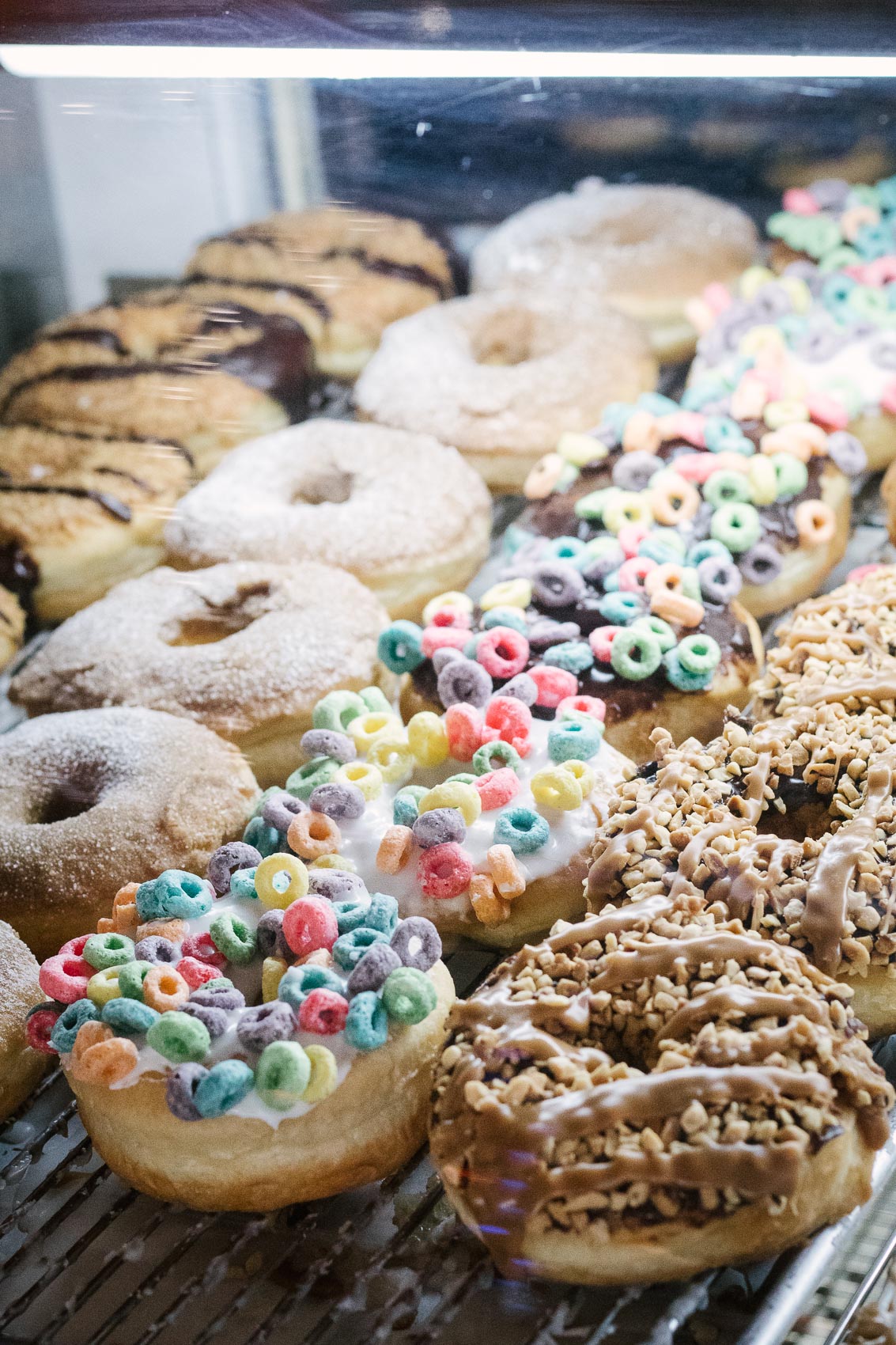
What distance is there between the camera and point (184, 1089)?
5.50 ft

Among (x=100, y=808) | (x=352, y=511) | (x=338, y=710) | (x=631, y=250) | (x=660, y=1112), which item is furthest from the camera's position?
(x=631, y=250)

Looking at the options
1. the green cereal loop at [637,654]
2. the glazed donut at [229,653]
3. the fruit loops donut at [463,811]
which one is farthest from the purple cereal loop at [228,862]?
the green cereal loop at [637,654]

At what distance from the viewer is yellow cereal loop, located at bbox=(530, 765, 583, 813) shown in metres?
2.16

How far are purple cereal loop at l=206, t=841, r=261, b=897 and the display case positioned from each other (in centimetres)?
40

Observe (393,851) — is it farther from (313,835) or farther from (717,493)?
(717,493)

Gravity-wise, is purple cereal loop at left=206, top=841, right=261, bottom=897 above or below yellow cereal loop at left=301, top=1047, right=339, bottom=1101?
above

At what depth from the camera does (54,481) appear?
3.23 meters

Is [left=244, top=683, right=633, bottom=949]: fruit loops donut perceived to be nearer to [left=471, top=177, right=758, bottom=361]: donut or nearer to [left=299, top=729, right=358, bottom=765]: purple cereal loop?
[left=299, top=729, right=358, bottom=765]: purple cereal loop

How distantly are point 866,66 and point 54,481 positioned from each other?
204cm

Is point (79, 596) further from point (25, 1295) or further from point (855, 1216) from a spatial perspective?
point (855, 1216)

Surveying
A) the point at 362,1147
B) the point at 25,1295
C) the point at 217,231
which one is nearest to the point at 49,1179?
the point at 25,1295

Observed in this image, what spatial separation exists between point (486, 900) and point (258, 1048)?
48cm

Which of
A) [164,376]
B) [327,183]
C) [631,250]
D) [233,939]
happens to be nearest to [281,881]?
[233,939]

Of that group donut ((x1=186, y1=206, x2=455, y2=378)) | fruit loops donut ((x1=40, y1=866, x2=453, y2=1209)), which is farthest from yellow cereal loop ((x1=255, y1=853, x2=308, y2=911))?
donut ((x1=186, y1=206, x2=455, y2=378))
